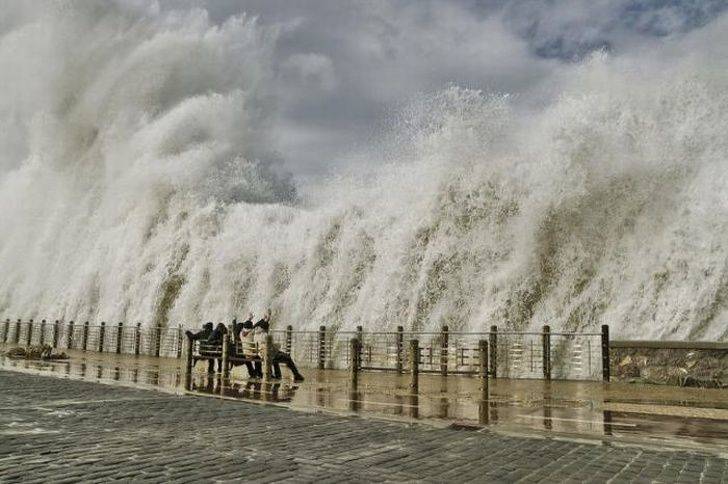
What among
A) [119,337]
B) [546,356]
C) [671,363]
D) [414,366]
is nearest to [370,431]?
[414,366]

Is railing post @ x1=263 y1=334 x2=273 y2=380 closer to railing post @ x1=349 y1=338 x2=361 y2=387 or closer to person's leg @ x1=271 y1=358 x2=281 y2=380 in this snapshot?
person's leg @ x1=271 y1=358 x2=281 y2=380

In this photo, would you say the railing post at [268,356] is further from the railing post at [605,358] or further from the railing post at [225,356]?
the railing post at [605,358]

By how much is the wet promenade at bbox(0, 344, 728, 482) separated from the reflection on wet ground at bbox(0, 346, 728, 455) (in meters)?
0.03

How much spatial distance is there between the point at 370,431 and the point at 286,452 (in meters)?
1.59

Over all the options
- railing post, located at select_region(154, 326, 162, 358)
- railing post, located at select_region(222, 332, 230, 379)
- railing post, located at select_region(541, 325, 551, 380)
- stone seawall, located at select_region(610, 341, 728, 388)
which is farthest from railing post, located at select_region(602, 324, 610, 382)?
railing post, located at select_region(154, 326, 162, 358)

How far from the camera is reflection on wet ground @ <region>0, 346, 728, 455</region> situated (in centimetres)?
721

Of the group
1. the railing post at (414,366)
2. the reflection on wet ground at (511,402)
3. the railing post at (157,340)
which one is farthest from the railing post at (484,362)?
the railing post at (157,340)

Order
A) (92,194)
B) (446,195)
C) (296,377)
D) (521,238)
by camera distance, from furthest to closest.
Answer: (92,194) < (446,195) < (521,238) < (296,377)

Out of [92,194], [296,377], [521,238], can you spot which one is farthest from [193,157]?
[296,377]

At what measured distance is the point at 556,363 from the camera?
17.5 meters

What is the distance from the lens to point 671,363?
1402cm

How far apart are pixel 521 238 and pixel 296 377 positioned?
965 centimetres

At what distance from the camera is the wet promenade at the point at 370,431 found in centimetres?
509

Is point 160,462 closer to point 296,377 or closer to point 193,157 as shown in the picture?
point 296,377
